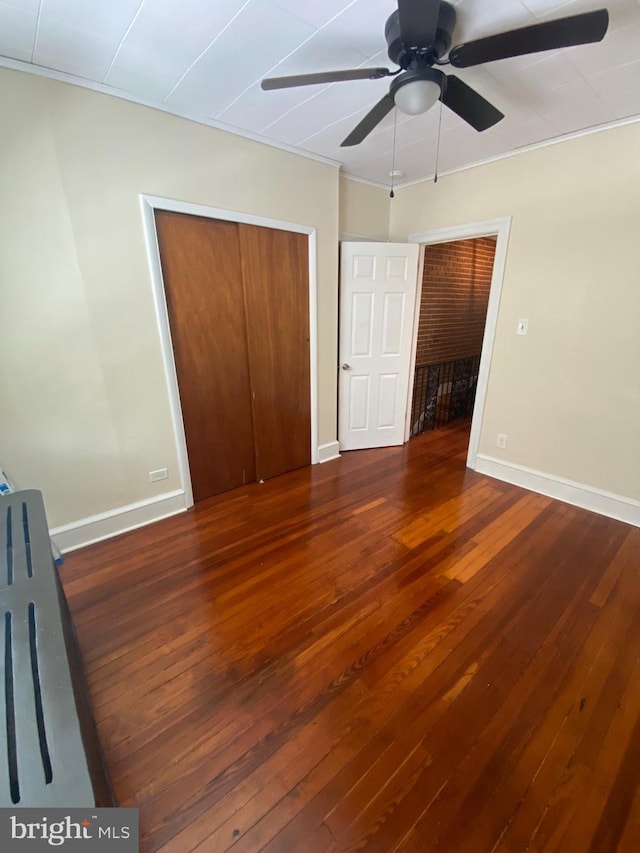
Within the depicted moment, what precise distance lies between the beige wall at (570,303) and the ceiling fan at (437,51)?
3.84 ft

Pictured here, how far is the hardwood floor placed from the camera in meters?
1.08

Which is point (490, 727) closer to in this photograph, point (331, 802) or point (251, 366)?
point (331, 802)

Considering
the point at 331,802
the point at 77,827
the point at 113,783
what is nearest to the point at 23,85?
the point at 77,827

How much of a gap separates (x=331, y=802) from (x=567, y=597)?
151 centimetres

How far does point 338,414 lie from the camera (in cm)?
358

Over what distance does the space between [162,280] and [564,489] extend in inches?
130

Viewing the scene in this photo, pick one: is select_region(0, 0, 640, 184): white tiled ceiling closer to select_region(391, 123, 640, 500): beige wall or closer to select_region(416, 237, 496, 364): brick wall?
select_region(391, 123, 640, 500): beige wall

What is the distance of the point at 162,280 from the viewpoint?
2256 mm

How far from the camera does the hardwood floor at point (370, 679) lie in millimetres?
1084

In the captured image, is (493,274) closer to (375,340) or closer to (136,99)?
(375,340)

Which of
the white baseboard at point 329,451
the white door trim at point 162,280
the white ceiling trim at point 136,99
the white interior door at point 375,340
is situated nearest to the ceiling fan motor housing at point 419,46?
the white ceiling trim at point 136,99

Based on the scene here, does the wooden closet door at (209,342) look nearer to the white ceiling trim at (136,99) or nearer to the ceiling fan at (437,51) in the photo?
the white ceiling trim at (136,99)

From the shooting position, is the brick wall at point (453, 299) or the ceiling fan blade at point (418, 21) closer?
the ceiling fan blade at point (418, 21)

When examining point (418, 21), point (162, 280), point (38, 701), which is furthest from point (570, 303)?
point (38, 701)
